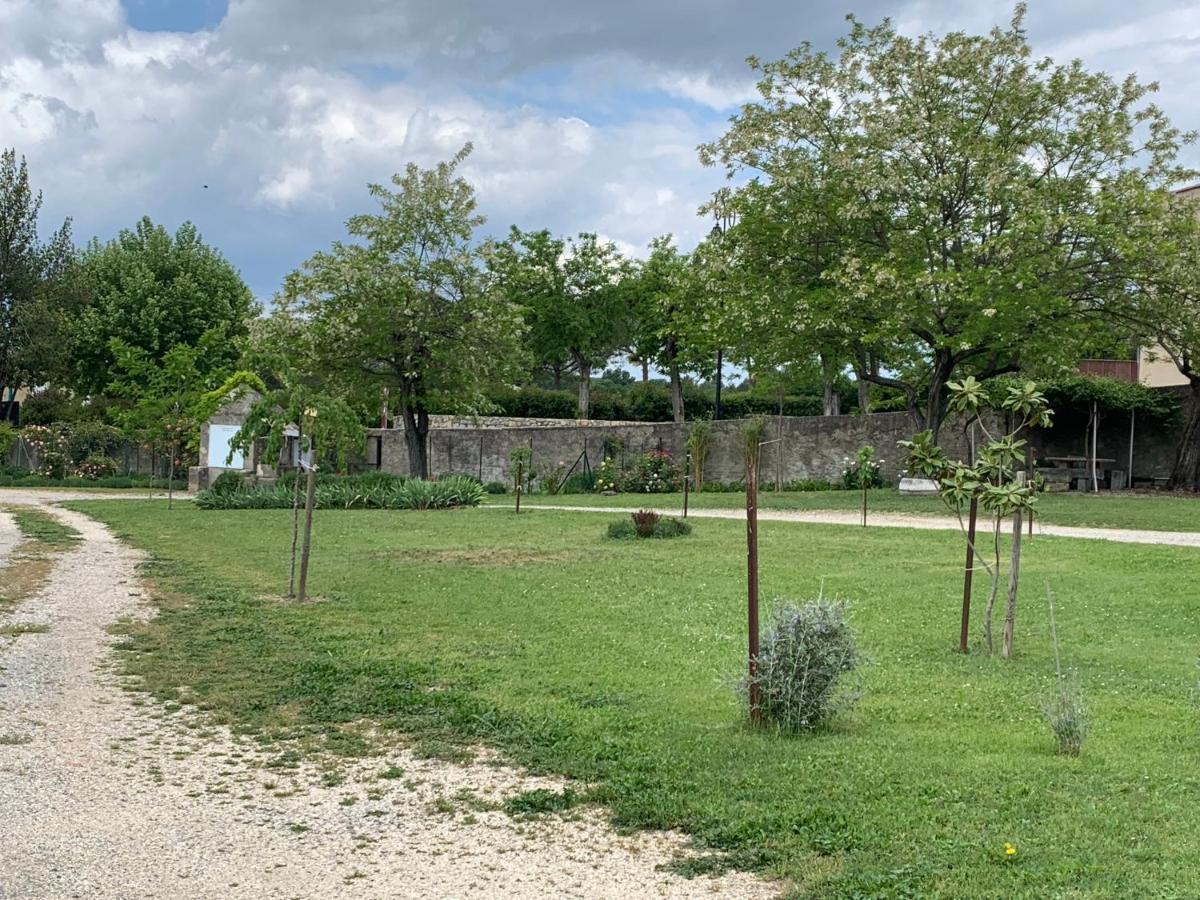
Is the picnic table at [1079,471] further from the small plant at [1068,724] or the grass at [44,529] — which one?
the small plant at [1068,724]

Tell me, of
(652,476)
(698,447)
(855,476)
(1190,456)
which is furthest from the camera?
(652,476)

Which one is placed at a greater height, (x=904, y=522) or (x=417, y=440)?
(x=417, y=440)

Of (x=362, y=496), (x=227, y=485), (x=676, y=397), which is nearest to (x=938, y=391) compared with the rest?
(x=362, y=496)

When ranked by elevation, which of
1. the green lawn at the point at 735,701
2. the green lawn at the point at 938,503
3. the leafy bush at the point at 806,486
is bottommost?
the green lawn at the point at 735,701

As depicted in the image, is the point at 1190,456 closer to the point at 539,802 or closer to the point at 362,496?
the point at 362,496

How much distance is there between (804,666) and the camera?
20.2 ft

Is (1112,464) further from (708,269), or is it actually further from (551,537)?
(551,537)

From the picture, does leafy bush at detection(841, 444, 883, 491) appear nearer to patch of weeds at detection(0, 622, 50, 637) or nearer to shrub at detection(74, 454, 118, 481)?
patch of weeds at detection(0, 622, 50, 637)

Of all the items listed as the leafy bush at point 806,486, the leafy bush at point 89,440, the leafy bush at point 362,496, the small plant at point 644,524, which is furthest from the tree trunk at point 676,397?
the small plant at point 644,524

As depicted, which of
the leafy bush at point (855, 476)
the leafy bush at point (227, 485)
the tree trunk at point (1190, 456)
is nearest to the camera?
the tree trunk at point (1190, 456)

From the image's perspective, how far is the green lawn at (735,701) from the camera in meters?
4.41

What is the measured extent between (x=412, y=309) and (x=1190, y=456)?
19.5 metres

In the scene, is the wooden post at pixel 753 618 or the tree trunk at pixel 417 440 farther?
the tree trunk at pixel 417 440

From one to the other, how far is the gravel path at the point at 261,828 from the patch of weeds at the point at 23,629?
9.13ft
